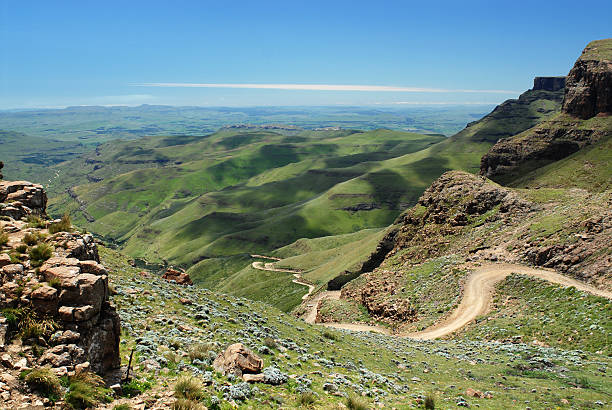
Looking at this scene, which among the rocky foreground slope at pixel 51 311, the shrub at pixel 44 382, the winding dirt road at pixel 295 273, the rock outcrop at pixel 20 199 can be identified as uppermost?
the rock outcrop at pixel 20 199

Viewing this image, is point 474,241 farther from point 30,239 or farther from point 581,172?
point 30,239

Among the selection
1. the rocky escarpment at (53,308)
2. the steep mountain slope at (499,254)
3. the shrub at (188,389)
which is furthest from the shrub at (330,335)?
the rocky escarpment at (53,308)

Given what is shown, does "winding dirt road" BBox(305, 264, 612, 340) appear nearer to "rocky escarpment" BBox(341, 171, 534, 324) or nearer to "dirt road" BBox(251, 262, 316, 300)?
"rocky escarpment" BBox(341, 171, 534, 324)

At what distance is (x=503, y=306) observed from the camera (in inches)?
1853

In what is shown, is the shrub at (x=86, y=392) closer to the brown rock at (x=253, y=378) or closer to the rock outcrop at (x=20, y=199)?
the brown rock at (x=253, y=378)

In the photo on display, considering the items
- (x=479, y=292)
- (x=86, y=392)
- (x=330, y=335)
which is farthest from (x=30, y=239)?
(x=479, y=292)

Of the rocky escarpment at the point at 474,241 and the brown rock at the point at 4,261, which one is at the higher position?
the brown rock at the point at 4,261

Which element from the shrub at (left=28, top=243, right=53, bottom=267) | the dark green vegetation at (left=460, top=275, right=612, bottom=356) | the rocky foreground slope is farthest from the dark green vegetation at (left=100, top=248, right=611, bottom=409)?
the shrub at (left=28, top=243, right=53, bottom=267)

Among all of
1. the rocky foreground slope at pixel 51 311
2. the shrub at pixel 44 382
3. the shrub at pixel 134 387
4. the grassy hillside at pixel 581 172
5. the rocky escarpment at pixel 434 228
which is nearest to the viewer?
the shrub at pixel 44 382

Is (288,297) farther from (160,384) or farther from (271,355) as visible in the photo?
(160,384)

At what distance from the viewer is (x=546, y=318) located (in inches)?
1569

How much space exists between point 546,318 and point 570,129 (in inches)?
4736

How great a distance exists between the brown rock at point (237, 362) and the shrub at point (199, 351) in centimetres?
68

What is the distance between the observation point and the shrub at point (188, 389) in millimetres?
13992
